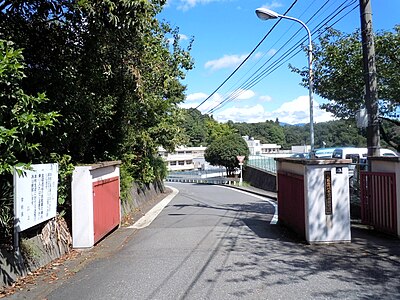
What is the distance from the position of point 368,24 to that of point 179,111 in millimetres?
14729

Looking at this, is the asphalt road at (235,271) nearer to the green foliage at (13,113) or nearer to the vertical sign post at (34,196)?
the vertical sign post at (34,196)

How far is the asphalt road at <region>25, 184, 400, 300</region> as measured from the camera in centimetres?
485

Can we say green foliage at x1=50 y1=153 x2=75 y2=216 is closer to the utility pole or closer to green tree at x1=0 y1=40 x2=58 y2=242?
green tree at x1=0 y1=40 x2=58 y2=242

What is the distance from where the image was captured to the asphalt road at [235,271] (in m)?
4.85

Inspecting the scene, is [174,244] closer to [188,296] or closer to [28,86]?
[188,296]

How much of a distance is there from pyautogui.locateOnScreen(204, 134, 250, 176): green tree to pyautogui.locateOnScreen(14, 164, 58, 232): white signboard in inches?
1459

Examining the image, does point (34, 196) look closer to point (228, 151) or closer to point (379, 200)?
point (379, 200)

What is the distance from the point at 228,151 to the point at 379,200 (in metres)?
36.0

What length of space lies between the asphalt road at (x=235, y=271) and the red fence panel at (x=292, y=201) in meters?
0.48

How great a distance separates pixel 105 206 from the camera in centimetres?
891

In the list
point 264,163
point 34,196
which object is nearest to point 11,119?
point 34,196

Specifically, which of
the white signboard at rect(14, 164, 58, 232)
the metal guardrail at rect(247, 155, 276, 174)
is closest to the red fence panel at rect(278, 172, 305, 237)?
the white signboard at rect(14, 164, 58, 232)

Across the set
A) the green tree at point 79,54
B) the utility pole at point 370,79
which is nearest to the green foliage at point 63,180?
the green tree at point 79,54

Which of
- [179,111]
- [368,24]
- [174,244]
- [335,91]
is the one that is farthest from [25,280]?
[179,111]
